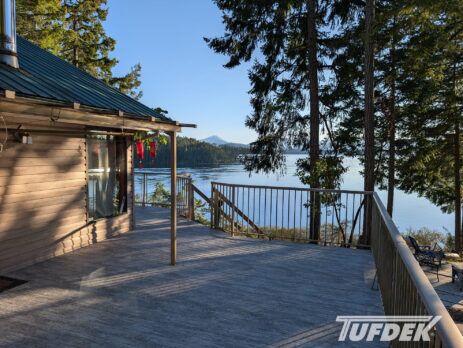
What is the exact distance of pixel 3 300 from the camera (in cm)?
425

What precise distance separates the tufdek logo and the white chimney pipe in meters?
5.01

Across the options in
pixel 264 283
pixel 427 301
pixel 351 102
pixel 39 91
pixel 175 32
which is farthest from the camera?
pixel 175 32

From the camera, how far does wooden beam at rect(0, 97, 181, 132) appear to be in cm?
341

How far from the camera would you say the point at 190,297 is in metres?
4.38

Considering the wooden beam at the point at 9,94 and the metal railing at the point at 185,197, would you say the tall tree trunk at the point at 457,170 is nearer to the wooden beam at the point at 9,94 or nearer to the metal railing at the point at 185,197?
the metal railing at the point at 185,197

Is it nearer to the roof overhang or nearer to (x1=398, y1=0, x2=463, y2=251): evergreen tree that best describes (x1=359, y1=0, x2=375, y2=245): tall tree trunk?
(x1=398, y1=0, x2=463, y2=251): evergreen tree

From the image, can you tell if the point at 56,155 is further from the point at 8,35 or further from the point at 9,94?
the point at 9,94

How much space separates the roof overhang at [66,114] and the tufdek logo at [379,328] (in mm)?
3633

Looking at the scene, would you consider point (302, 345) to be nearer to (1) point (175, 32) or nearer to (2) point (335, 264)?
(2) point (335, 264)

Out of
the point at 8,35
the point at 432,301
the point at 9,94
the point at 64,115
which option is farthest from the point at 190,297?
the point at 8,35

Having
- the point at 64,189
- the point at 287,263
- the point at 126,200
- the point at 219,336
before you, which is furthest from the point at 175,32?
the point at 219,336

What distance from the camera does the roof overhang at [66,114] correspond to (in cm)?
340

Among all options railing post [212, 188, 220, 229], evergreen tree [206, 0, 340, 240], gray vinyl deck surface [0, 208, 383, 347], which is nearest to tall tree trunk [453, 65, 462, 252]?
evergreen tree [206, 0, 340, 240]

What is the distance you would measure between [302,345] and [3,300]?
3.55 m
